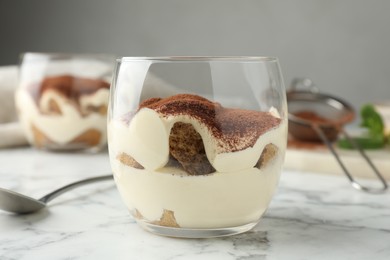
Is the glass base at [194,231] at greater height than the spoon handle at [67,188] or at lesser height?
greater

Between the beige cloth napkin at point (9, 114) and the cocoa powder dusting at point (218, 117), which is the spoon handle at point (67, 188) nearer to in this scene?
the cocoa powder dusting at point (218, 117)

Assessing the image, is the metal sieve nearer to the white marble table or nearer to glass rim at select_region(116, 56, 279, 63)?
the white marble table

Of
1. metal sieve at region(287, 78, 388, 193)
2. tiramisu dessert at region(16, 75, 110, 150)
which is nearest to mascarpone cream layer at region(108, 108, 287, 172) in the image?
tiramisu dessert at region(16, 75, 110, 150)

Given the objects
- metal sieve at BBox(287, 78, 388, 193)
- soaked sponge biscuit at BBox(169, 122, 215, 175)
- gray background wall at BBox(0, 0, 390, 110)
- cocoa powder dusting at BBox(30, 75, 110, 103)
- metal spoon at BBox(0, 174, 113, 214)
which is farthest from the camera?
gray background wall at BBox(0, 0, 390, 110)

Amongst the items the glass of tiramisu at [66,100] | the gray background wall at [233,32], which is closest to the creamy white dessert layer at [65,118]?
the glass of tiramisu at [66,100]

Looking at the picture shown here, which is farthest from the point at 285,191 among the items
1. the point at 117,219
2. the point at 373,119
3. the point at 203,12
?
the point at 203,12

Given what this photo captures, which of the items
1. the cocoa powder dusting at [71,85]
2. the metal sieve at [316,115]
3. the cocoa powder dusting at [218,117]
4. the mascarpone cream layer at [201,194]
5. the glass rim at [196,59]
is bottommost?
the metal sieve at [316,115]
